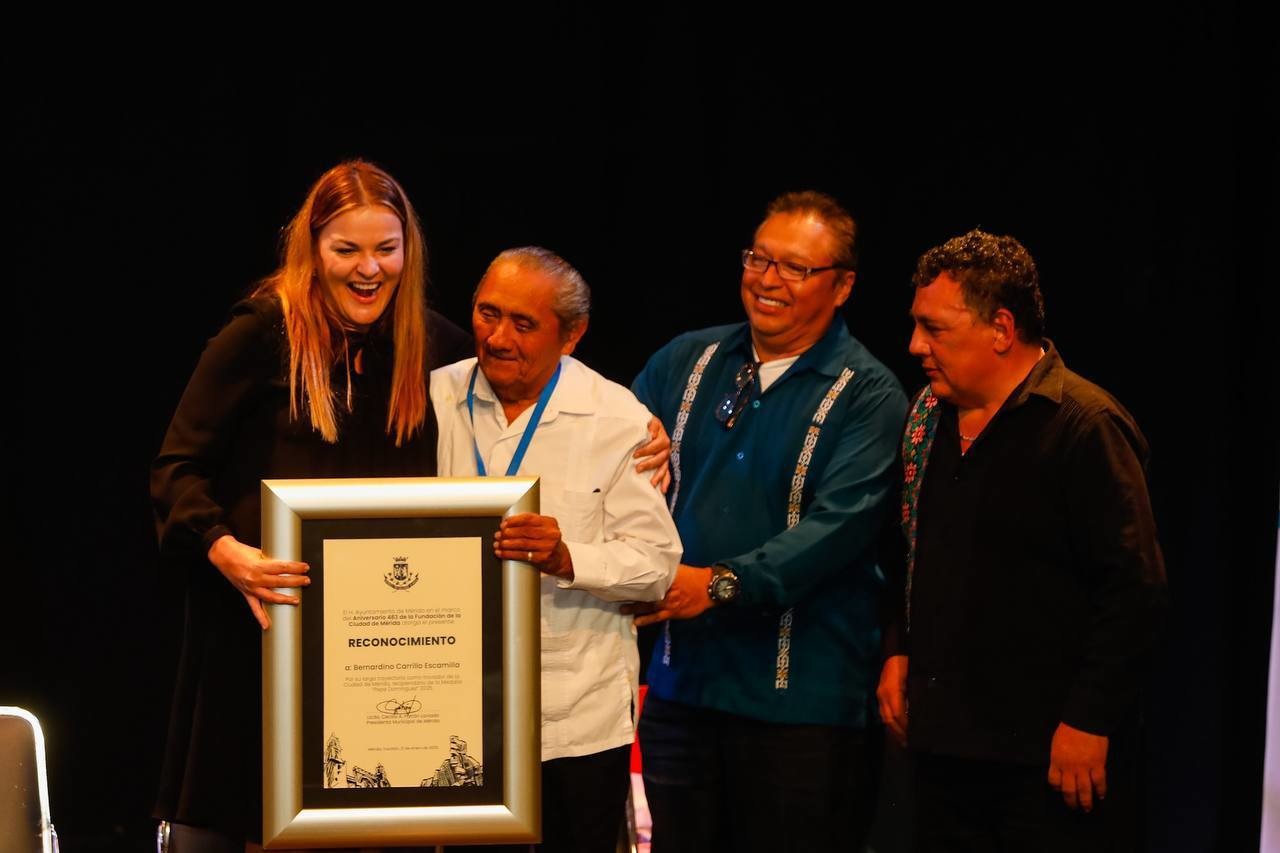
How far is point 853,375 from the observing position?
10.6 ft

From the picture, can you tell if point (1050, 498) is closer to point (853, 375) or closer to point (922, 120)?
point (853, 375)

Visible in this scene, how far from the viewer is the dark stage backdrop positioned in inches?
156

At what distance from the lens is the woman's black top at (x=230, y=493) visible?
8.82 ft

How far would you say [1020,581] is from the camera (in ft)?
9.53

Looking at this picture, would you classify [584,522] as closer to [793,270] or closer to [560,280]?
[560,280]

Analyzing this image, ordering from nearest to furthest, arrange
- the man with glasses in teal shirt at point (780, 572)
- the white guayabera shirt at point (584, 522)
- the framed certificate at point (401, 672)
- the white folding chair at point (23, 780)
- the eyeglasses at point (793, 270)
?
the framed certificate at point (401, 672), the white folding chair at point (23, 780), the white guayabera shirt at point (584, 522), the man with glasses in teal shirt at point (780, 572), the eyeglasses at point (793, 270)

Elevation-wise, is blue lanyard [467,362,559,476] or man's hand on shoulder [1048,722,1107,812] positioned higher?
blue lanyard [467,362,559,476]

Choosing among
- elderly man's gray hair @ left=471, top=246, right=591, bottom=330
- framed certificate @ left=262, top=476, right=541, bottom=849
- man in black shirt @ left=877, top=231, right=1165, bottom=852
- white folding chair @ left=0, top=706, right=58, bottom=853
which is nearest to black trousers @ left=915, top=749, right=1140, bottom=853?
man in black shirt @ left=877, top=231, right=1165, bottom=852

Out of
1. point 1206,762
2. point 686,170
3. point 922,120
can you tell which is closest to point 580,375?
point 686,170

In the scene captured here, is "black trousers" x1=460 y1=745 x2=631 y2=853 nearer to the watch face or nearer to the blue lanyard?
the watch face

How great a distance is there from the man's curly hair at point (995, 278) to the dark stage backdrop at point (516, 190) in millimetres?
988

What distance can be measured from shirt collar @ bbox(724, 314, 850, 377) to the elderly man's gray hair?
57 cm

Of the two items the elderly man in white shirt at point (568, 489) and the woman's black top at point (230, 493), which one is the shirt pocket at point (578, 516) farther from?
the woman's black top at point (230, 493)

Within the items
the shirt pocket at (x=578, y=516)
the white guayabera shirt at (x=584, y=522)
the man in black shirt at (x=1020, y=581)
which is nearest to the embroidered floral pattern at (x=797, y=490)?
the man in black shirt at (x=1020, y=581)
